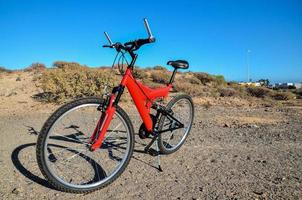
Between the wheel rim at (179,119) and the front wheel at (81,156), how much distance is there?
0.70 metres

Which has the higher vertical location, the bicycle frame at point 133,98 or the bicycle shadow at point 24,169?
the bicycle frame at point 133,98

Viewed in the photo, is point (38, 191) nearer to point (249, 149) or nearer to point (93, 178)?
point (93, 178)

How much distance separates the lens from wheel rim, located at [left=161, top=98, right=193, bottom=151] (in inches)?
188

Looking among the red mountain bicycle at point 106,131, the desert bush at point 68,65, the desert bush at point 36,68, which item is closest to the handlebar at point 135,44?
the red mountain bicycle at point 106,131

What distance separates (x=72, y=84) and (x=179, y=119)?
25.0 ft

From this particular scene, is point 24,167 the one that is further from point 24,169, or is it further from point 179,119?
point 179,119

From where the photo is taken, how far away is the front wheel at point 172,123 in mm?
4587

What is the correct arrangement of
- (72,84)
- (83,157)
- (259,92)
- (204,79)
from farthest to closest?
(204,79)
(259,92)
(72,84)
(83,157)

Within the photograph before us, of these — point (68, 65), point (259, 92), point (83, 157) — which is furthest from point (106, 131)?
point (68, 65)

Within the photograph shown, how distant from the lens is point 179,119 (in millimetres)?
5227

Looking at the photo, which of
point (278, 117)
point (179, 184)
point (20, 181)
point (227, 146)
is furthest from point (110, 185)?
point (278, 117)

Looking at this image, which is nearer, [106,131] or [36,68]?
[106,131]

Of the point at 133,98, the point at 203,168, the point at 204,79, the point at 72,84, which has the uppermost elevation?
the point at 204,79

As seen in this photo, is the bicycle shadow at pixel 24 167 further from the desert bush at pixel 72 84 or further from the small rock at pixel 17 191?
the desert bush at pixel 72 84
